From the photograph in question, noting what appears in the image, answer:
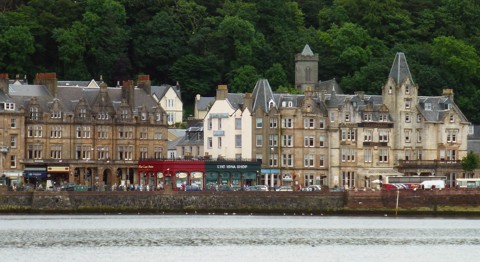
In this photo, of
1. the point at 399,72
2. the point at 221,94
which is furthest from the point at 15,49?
the point at 399,72

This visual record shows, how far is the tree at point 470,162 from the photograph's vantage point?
150 meters

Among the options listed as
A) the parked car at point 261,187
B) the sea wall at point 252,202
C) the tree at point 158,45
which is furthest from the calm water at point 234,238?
the tree at point 158,45

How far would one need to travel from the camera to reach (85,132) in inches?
5901

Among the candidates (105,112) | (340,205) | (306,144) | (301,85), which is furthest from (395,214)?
(301,85)

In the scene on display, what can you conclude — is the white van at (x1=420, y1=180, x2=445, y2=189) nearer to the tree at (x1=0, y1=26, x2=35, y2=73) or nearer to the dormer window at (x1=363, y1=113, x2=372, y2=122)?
the dormer window at (x1=363, y1=113, x2=372, y2=122)

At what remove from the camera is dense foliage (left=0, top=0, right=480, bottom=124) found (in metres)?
179

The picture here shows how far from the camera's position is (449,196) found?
136625 mm

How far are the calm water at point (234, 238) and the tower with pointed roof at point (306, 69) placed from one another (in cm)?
4067

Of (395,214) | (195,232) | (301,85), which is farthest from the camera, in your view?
(301,85)

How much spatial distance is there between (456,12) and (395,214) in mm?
63445

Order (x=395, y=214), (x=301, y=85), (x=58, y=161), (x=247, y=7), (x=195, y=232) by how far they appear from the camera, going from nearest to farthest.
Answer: (x=195, y=232) → (x=395, y=214) → (x=58, y=161) → (x=301, y=85) → (x=247, y=7)

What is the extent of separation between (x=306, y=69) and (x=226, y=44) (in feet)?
41.1

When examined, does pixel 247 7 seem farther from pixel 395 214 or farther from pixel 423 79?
pixel 395 214

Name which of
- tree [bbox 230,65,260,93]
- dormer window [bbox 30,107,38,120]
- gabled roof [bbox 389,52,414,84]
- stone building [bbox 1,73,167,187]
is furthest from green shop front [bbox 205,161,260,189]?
tree [bbox 230,65,260,93]
